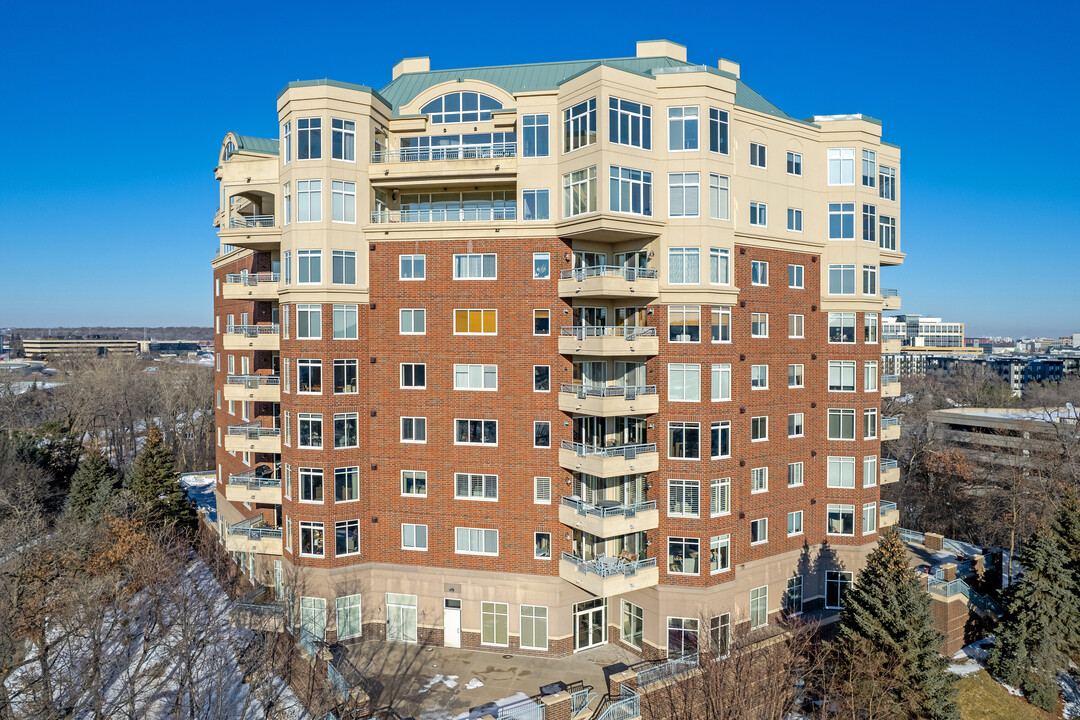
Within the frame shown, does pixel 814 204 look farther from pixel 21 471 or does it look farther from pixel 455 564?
pixel 21 471

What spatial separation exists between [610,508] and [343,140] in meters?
20.0

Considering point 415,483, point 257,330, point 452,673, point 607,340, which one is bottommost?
point 452,673

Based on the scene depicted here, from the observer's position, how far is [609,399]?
2639cm

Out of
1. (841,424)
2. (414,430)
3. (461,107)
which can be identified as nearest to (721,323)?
(841,424)

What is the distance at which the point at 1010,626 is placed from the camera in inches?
1113

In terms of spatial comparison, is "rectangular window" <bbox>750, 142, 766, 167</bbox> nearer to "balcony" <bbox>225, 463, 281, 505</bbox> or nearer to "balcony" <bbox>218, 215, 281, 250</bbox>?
"balcony" <bbox>218, 215, 281, 250</bbox>

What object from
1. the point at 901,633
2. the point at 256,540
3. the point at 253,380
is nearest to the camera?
the point at 901,633

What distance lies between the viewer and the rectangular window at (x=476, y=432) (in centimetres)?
2870

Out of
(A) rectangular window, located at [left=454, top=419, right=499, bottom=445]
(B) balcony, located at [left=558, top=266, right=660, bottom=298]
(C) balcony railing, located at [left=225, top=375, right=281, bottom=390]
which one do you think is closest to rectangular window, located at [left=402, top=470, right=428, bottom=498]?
(A) rectangular window, located at [left=454, top=419, right=499, bottom=445]

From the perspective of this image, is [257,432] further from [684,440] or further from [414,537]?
[684,440]

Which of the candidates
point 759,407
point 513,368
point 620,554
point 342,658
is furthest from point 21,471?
point 759,407

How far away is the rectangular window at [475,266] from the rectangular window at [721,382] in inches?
421

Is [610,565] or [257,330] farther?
[257,330]

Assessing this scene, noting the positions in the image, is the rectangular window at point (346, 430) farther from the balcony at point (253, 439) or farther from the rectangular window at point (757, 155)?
the rectangular window at point (757, 155)
